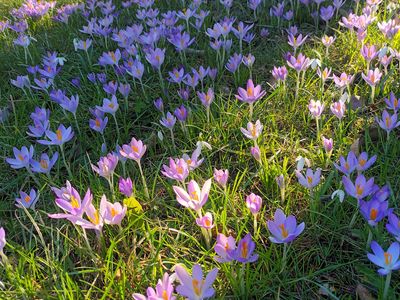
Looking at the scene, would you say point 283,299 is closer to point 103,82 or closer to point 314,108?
point 314,108

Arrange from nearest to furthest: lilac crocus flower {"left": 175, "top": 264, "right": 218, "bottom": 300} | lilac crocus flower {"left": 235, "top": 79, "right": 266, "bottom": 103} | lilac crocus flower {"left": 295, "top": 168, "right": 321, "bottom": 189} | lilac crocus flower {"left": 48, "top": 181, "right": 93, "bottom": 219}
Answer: lilac crocus flower {"left": 175, "top": 264, "right": 218, "bottom": 300} < lilac crocus flower {"left": 48, "top": 181, "right": 93, "bottom": 219} < lilac crocus flower {"left": 295, "top": 168, "right": 321, "bottom": 189} < lilac crocus flower {"left": 235, "top": 79, "right": 266, "bottom": 103}

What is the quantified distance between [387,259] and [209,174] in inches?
33.9

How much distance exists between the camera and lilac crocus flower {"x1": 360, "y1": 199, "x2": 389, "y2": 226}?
1311 mm

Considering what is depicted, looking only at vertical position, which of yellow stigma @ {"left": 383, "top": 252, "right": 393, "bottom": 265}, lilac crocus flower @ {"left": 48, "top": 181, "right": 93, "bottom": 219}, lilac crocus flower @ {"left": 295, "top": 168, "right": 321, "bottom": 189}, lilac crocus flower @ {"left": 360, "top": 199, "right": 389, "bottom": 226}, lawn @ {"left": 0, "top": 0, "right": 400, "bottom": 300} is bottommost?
lawn @ {"left": 0, "top": 0, "right": 400, "bottom": 300}

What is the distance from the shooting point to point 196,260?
1.57 meters

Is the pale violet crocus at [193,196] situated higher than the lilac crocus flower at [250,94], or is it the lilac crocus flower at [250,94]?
the lilac crocus flower at [250,94]

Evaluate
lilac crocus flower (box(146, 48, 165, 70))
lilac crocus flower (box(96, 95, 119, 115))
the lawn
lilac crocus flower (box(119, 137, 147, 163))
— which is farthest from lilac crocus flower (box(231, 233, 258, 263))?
lilac crocus flower (box(146, 48, 165, 70))

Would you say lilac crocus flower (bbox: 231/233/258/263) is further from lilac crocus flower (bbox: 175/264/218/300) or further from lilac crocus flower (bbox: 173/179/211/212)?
lilac crocus flower (bbox: 173/179/211/212)

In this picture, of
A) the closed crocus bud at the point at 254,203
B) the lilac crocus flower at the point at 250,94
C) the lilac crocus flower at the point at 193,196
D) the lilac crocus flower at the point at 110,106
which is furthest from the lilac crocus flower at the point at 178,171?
the lilac crocus flower at the point at 110,106

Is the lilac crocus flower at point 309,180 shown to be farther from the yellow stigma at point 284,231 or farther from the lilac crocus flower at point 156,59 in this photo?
the lilac crocus flower at point 156,59

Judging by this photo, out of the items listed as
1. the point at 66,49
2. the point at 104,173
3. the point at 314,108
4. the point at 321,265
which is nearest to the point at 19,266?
the point at 104,173

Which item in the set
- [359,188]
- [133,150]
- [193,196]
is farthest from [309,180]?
[133,150]

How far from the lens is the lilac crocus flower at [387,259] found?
3.85ft

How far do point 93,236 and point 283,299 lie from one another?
0.72 metres
